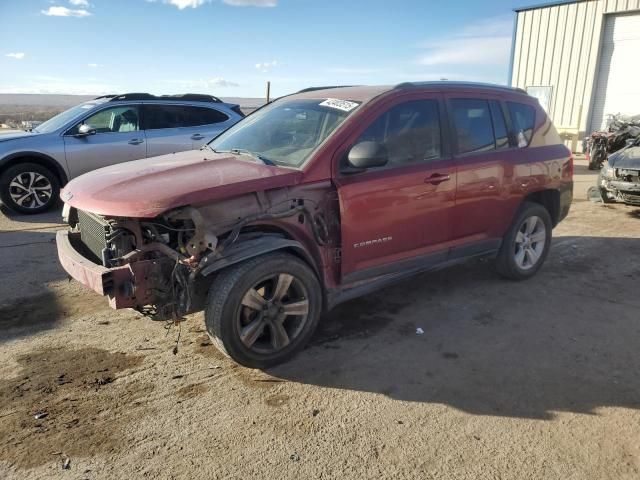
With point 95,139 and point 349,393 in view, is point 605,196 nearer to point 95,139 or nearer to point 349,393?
point 349,393

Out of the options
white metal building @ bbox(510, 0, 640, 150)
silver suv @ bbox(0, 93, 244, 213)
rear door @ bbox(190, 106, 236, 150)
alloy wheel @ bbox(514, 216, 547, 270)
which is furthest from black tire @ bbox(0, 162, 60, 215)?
white metal building @ bbox(510, 0, 640, 150)

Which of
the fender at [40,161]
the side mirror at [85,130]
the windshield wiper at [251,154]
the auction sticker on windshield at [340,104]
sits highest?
the auction sticker on windshield at [340,104]

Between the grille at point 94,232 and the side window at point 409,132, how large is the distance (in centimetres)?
190

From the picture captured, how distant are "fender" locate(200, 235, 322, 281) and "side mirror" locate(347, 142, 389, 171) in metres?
0.72

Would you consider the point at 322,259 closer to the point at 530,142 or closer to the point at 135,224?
the point at 135,224

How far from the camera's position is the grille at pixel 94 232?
10.7ft

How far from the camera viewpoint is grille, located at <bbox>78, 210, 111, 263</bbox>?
128 inches

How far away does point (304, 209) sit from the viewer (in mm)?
3467

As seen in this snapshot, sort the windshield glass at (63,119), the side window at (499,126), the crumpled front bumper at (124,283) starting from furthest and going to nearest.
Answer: the windshield glass at (63,119) → the side window at (499,126) → the crumpled front bumper at (124,283)

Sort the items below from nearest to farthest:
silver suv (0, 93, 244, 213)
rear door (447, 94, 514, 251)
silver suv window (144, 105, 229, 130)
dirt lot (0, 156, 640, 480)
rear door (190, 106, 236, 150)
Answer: dirt lot (0, 156, 640, 480) < rear door (447, 94, 514, 251) < silver suv (0, 93, 244, 213) < silver suv window (144, 105, 229, 130) < rear door (190, 106, 236, 150)

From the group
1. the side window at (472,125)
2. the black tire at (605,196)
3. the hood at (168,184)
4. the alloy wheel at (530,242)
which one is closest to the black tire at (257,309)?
the hood at (168,184)

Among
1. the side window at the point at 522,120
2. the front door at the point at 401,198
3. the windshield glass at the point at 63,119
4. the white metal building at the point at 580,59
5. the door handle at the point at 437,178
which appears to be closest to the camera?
the front door at the point at 401,198

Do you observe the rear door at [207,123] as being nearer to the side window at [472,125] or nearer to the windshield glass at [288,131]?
the windshield glass at [288,131]

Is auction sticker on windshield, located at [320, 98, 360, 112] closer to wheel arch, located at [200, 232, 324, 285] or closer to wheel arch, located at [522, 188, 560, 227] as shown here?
wheel arch, located at [200, 232, 324, 285]
